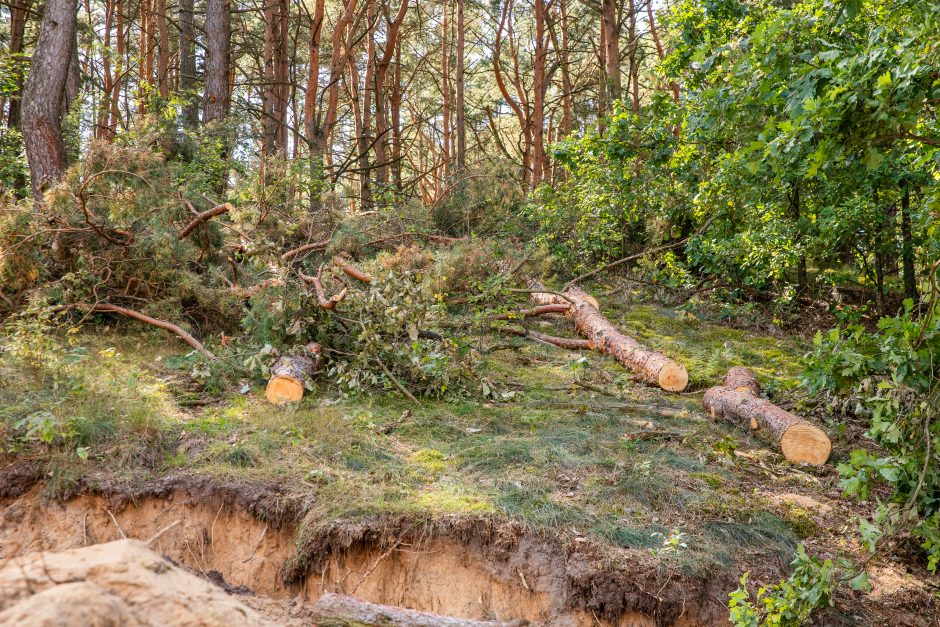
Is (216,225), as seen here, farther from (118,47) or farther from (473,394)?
(118,47)

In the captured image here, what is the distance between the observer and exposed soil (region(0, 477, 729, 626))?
342 centimetres

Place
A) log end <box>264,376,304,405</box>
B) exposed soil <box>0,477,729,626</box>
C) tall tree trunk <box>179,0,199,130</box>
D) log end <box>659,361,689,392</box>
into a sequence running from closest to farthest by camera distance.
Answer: exposed soil <box>0,477,729,626</box>, log end <box>264,376,304,405</box>, log end <box>659,361,689,392</box>, tall tree trunk <box>179,0,199,130</box>

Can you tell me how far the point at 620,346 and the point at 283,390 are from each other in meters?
4.04

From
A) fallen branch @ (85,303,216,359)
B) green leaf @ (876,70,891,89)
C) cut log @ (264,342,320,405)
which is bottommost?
cut log @ (264,342,320,405)

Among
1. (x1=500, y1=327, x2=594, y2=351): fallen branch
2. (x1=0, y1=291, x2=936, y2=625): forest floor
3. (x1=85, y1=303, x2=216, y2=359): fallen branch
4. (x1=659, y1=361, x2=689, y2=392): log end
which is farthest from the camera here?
(x1=500, y1=327, x2=594, y2=351): fallen branch

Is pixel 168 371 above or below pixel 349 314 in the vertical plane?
below

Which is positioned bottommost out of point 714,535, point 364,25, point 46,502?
point 714,535

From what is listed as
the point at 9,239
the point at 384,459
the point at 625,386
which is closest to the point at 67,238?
the point at 9,239

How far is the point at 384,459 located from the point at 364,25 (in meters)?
16.6

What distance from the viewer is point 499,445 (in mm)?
4980

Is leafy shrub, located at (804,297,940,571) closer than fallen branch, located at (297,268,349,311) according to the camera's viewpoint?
Yes

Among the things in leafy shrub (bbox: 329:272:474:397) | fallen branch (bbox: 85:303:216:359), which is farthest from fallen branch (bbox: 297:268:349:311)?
fallen branch (bbox: 85:303:216:359)

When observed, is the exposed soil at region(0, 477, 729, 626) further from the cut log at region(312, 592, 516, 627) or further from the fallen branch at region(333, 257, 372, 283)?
the fallen branch at region(333, 257, 372, 283)

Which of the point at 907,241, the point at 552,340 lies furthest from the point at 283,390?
the point at 907,241
